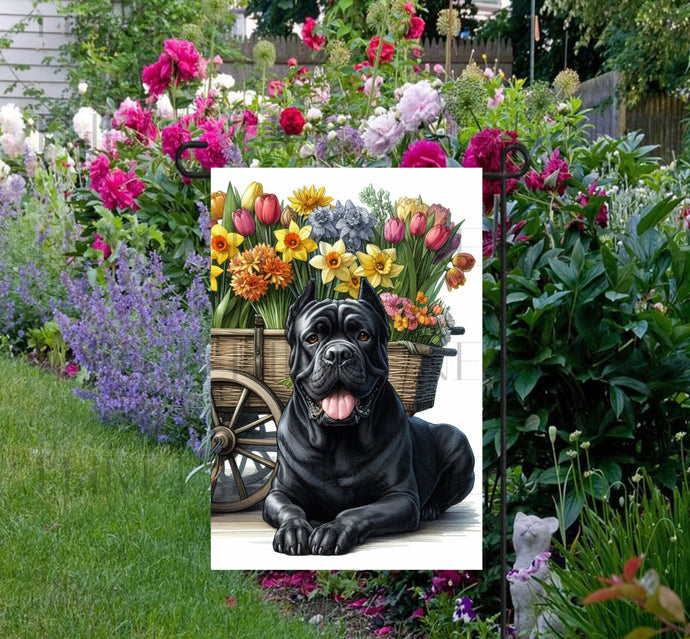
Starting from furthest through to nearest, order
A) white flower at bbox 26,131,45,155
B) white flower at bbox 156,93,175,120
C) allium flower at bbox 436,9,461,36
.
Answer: white flower at bbox 26,131,45,155 < white flower at bbox 156,93,175,120 < allium flower at bbox 436,9,461,36

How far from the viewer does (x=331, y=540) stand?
6.71 feet

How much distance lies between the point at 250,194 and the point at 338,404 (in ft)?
1.63

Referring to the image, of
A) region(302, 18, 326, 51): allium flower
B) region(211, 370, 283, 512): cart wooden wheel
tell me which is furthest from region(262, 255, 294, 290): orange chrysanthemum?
region(302, 18, 326, 51): allium flower

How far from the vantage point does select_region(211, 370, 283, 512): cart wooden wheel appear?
212 centimetres

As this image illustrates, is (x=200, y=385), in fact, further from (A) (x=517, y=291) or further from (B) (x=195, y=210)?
(A) (x=517, y=291)

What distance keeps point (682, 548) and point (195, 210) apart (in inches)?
124

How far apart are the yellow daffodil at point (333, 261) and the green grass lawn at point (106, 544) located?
909 mm

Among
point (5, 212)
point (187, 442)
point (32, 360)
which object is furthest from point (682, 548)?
point (5, 212)

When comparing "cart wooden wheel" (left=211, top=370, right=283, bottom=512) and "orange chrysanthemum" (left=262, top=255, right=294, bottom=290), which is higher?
"orange chrysanthemum" (left=262, top=255, right=294, bottom=290)

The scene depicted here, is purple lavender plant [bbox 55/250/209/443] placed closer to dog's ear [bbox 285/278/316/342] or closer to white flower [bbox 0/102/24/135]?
dog's ear [bbox 285/278/316/342]

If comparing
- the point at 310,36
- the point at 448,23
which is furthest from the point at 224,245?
the point at 310,36

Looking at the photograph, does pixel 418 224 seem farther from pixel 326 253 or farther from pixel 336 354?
pixel 336 354

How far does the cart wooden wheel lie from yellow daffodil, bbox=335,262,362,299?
27 cm

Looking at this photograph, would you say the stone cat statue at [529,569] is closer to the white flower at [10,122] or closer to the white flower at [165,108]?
the white flower at [165,108]
